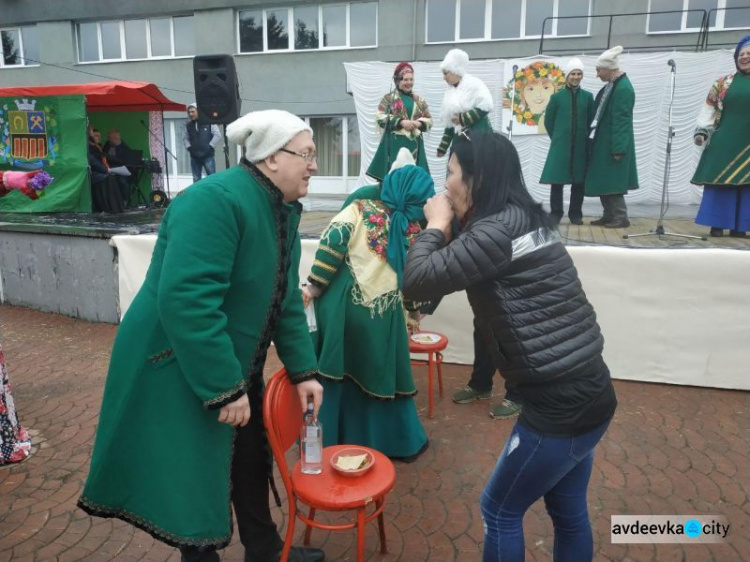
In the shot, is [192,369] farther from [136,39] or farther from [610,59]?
[136,39]

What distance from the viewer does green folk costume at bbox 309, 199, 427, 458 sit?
3053mm

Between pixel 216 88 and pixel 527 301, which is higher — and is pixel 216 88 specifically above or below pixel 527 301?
above

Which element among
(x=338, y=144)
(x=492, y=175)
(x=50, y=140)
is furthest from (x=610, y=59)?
(x=338, y=144)

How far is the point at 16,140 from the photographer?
8.74 m

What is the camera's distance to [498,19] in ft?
47.9

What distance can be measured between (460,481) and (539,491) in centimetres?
141

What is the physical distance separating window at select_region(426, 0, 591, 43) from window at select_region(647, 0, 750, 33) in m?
1.63

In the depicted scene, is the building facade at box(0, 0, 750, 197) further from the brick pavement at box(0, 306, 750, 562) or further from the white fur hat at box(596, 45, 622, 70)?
the brick pavement at box(0, 306, 750, 562)

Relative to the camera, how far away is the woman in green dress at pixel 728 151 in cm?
542

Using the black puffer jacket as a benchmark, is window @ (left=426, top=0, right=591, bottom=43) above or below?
above

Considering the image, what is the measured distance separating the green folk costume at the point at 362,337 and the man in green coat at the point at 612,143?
4083mm

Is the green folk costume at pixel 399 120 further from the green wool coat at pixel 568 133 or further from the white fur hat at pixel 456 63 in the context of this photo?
the green wool coat at pixel 568 133

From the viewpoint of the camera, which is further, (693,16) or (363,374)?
(693,16)

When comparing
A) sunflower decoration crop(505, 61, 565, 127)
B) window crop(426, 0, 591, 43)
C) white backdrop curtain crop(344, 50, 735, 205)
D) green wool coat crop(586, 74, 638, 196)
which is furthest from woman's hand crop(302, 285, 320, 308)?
window crop(426, 0, 591, 43)
